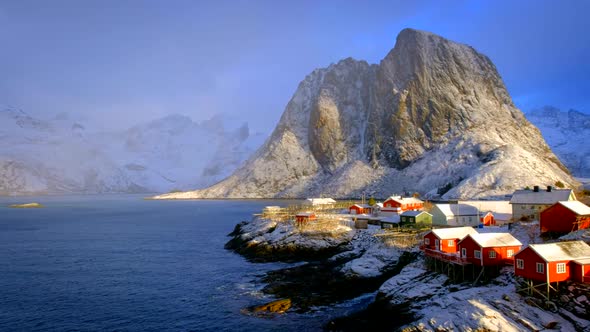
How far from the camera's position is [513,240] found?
34.9 meters

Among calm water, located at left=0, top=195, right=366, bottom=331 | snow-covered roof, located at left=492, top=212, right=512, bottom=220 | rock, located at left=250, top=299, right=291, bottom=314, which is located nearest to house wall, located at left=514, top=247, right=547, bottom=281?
calm water, located at left=0, top=195, right=366, bottom=331

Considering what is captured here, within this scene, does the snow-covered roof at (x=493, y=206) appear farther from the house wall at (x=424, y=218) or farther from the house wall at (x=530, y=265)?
the house wall at (x=530, y=265)

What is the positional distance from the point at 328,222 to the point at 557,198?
31.1m

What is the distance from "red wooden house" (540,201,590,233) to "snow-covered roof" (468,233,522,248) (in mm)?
8394

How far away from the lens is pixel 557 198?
5403cm

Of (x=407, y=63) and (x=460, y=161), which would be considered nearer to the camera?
(x=460, y=161)

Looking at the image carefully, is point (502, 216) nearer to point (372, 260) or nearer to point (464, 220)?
point (464, 220)

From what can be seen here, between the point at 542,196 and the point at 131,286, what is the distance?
5182 centimetres

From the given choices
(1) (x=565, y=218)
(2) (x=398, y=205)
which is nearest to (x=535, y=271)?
(1) (x=565, y=218)

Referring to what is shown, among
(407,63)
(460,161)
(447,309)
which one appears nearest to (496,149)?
(460,161)

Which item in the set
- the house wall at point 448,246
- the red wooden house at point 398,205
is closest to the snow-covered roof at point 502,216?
the red wooden house at point 398,205

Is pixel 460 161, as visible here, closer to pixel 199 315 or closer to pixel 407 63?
pixel 407 63

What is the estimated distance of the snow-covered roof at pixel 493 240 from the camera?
3397 cm

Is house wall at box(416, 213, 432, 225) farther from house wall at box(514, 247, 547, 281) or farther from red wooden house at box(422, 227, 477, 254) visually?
house wall at box(514, 247, 547, 281)
